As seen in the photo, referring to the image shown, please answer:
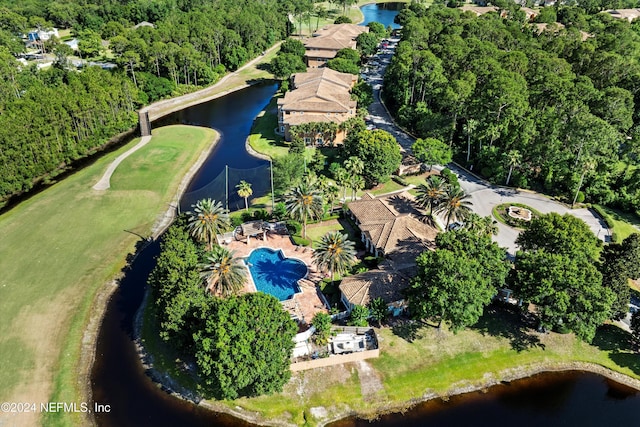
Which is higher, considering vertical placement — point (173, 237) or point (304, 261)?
point (173, 237)

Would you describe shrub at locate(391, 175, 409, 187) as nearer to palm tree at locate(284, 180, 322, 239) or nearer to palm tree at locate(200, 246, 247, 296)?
palm tree at locate(284, 180, 322, 239)

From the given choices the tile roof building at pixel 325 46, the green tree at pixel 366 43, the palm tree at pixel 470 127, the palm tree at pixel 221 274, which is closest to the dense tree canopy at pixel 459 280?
the palm tree at pixel 221 274

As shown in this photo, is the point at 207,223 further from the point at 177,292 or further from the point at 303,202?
the point at 303,202

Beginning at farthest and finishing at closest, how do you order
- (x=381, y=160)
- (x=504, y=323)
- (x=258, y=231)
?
(x=381, y=160) < (x=258, y=231) < (x=504, y=323)

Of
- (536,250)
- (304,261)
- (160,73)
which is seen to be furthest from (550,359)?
(160,73)

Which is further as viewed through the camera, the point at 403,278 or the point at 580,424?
the point at 403,278

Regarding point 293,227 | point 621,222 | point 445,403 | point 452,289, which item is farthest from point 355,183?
point 621,222

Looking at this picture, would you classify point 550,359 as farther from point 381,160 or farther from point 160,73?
point 160,73

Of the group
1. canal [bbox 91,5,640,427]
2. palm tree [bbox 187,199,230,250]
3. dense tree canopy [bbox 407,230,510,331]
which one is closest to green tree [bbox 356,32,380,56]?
palm tree [bbox 187,199,230,250]
